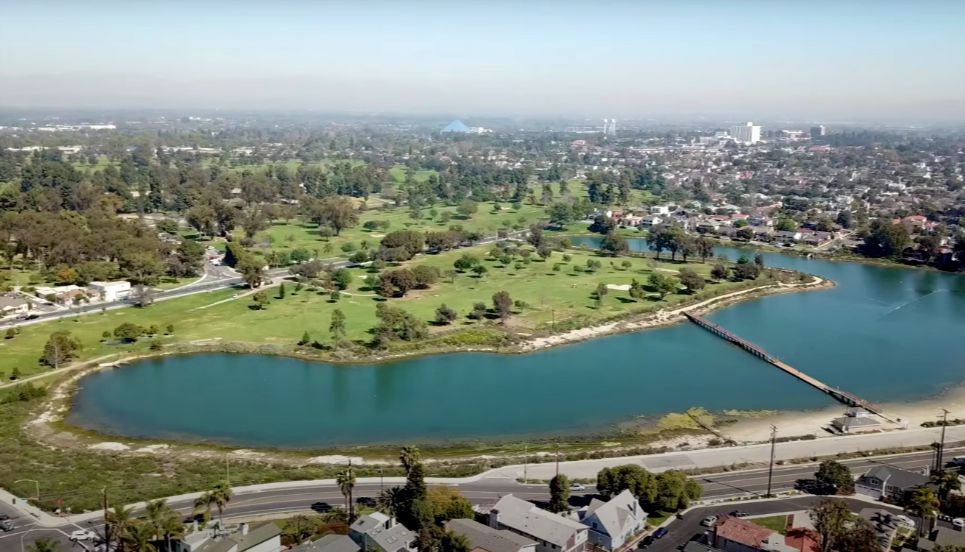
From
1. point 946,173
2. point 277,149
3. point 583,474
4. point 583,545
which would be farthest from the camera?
point 277,149

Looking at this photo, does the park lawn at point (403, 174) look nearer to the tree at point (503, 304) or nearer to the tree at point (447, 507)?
the tree at point (503, 304)

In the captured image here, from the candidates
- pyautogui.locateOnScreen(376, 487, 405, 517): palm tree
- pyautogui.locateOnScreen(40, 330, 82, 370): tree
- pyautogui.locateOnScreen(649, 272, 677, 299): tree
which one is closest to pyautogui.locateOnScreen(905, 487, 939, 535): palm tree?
pyautogui.locateOnScreen(376, 487, 405, 517): palm tree

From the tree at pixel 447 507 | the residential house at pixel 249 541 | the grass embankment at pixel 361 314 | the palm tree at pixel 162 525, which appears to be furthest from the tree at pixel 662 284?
the palm tree at pixel 162 525

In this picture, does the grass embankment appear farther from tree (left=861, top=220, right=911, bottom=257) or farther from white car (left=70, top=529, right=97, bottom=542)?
tree (left=861, top=220, right=911, bottom=257)

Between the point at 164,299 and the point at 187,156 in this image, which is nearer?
the point at 164,299

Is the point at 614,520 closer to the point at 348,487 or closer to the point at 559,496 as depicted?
the point at 559,496

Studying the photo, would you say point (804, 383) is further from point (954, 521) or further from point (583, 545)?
point (583, 545)

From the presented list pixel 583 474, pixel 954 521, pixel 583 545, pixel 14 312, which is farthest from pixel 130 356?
pixel 954 521

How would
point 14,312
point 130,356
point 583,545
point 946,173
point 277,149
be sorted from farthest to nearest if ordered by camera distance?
point 277,149
point 946,173
point 14,312
point 130,356
point 583,545
